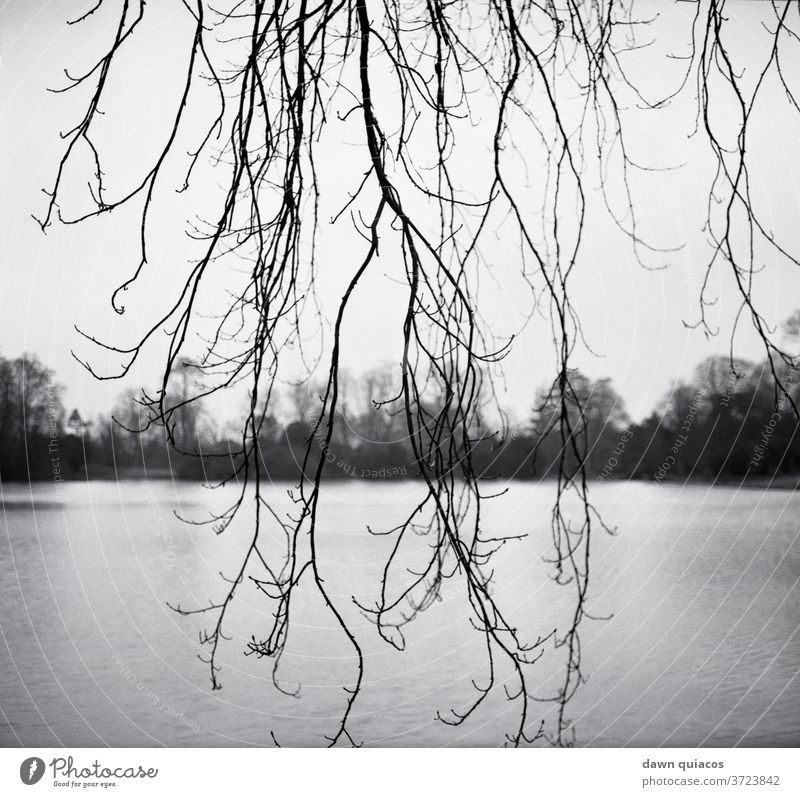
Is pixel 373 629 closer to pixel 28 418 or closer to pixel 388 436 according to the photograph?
pixel 388 436

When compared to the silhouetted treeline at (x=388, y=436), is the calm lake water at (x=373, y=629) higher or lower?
lower

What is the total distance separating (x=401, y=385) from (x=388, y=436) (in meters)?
0.16

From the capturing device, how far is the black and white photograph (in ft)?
6.07

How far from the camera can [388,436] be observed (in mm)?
1979

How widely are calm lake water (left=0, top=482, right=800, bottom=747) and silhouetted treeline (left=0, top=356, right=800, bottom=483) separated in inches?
2.1

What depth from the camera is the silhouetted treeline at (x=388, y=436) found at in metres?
1.90

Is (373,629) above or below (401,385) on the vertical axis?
below

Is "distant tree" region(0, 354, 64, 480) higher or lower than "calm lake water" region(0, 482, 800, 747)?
higher

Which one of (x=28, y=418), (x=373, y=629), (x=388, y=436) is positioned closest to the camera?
(x=28, y=418)

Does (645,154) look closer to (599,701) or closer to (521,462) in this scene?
(521,462)

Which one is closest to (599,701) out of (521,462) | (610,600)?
(610,600)

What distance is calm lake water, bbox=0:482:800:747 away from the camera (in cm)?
187

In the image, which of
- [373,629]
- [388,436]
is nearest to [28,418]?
[388,436]

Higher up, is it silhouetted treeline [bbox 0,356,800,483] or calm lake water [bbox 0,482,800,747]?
silhouetted treeline [bbox 0,356,800,483]
